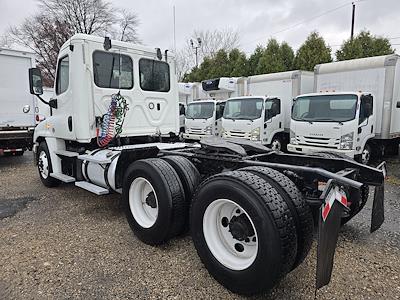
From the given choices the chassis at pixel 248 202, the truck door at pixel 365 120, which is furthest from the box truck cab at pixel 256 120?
the chassis at pixel 248 202

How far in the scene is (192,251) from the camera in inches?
137

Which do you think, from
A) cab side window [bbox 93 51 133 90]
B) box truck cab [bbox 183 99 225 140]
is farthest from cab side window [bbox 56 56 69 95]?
box truck cab [bbox 183 99 225 140]

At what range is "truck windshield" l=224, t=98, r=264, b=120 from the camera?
34.1 feet

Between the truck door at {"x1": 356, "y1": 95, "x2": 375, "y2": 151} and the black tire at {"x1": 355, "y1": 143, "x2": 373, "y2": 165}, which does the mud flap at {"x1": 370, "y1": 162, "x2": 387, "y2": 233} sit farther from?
the black tire at {"x1": 355, "y1": 143, "x2": 373, "y2": 165}

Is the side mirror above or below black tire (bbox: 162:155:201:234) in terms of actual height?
above

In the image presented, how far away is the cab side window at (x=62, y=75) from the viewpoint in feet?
17.1

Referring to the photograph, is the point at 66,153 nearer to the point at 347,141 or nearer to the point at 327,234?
the point at 327,234

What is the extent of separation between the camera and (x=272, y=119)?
10.5 metres

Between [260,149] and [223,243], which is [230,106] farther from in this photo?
[223,243]

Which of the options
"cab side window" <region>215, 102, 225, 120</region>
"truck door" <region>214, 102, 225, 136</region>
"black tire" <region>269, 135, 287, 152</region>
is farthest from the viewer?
"cab side window" <region>215, 102, 225, 120</region>

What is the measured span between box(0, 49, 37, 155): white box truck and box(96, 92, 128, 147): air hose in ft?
16.3

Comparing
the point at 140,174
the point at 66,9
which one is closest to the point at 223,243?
the point at 140,174

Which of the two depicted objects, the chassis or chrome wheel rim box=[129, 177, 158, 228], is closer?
the chassis

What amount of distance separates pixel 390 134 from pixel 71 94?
28.2ft
